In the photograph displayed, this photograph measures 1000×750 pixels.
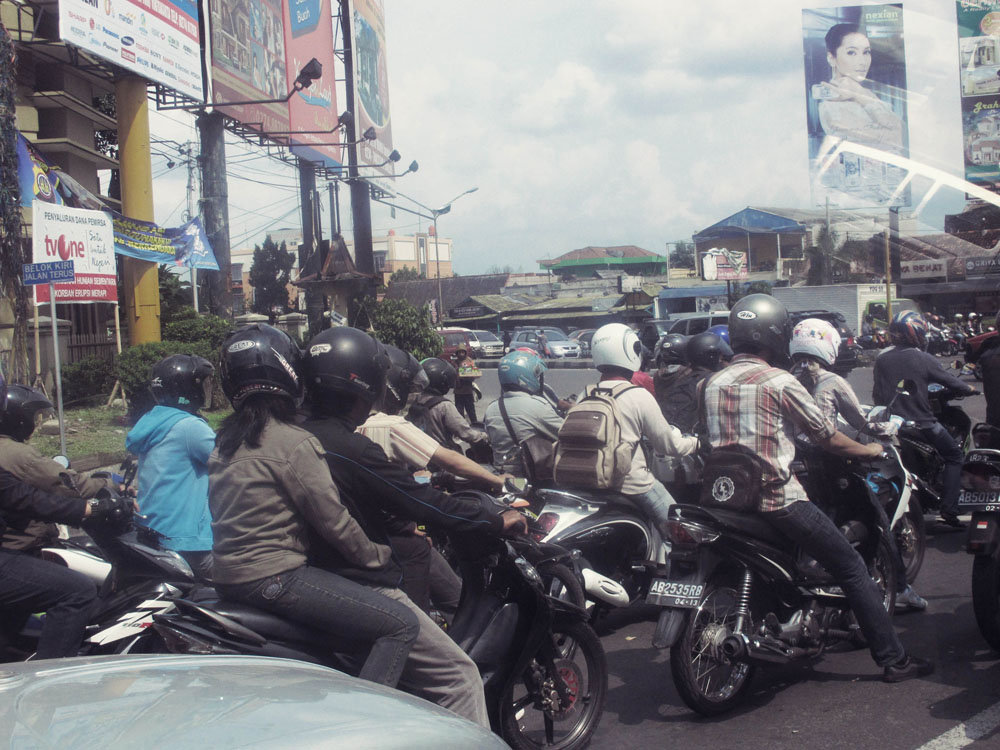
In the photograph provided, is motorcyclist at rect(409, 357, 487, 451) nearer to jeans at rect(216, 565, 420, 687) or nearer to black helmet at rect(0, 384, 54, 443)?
black helmet at rect(0, 384, 54, 443)

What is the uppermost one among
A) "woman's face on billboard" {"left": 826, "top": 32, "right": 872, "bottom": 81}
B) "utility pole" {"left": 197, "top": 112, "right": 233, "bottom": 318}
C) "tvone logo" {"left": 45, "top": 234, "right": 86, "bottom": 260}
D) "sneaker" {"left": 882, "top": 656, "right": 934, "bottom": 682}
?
"woman's face on billboard" {"left": 826, "top": 32, "right": 872, "bottom": 81}

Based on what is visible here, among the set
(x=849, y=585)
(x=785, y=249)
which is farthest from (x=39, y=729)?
(x=785, y=249)

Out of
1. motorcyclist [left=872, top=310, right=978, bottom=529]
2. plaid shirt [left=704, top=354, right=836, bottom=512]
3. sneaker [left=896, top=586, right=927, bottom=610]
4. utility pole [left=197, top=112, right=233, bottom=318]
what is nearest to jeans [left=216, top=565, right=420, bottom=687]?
plaid shirt [left=704, top=354, right=836, bottom=512]

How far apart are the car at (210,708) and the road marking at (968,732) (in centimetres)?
232

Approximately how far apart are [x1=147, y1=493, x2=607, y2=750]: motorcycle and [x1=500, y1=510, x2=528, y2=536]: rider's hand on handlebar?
0.08 m

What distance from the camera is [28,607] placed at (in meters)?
4.15

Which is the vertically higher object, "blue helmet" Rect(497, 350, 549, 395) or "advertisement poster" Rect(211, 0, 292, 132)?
"advertisement poster" Rect(211, 0, 292, 132)

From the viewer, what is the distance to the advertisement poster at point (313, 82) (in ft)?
100.0

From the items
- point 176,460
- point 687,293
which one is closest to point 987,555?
point 176,460

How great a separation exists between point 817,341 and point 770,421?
180 cm

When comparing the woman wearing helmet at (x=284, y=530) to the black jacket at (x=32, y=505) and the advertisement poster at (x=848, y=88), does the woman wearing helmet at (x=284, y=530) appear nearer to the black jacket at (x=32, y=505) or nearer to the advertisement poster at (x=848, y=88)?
the black jacket at (x=32, y=505)

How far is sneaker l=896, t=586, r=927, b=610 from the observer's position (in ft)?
18.0

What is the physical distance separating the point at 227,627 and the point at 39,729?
36.7 inches

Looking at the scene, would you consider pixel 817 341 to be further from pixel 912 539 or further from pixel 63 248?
pixel 63 248
